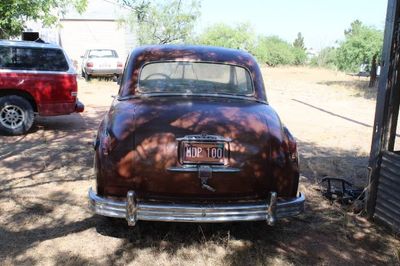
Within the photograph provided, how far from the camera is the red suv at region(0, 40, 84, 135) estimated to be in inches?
341

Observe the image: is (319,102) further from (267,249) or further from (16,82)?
(267,249)

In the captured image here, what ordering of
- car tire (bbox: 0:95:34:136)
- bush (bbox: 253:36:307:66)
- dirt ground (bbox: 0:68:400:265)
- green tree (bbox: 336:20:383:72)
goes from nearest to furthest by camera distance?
dirt ground (bbox: 0:68:400:265) → car tire (bbox: 0:95:34:136) → green tree (bbox: 336:20:383:72) → bush (bbox: 253:36:307:66)

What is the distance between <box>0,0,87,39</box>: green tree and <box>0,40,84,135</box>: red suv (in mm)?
2725

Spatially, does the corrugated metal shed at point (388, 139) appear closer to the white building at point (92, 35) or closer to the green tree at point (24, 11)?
the green tree at point (24, 11)

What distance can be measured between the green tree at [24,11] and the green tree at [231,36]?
27.4m

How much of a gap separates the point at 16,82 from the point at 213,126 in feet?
19.3

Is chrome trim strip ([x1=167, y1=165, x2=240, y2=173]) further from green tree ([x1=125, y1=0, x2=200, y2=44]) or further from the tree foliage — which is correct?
the tree foliage

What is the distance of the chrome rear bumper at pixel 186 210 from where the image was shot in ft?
12.5

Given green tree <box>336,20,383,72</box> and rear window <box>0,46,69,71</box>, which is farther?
green tree <box>336,20,383,72</box>

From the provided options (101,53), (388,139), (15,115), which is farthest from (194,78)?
(101,53)

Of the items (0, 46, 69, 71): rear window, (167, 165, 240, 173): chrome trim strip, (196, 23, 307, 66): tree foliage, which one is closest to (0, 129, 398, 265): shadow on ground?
(167, 165, 240, 173): chrome trim strip

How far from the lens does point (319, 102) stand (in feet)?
53.5

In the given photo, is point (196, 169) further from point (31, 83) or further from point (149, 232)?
point (31, 83)

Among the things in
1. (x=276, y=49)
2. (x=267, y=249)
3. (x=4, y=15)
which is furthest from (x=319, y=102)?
(x=276, y=49)
